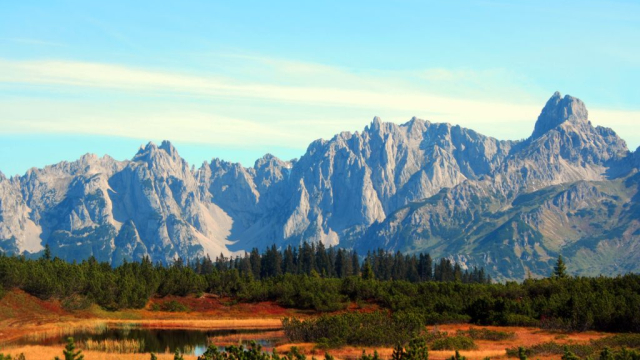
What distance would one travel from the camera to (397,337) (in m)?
76.9

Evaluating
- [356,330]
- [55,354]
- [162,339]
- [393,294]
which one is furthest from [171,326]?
[393,294]

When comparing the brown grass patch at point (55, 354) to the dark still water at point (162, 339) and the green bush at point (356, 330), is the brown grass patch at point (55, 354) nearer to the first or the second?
the dark still water at point (162, 339)

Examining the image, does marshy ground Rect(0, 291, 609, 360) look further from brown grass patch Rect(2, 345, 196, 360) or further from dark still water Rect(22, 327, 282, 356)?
dark still water Rect(22, 327, 282, 356)

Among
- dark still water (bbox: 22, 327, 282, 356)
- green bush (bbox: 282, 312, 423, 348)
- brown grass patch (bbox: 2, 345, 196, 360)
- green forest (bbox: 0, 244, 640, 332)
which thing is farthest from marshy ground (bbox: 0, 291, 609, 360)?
green forest (bbox: 0, 244, 640, 332)

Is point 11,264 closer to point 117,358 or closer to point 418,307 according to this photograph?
point 117,358

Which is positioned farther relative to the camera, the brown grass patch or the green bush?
the green bush

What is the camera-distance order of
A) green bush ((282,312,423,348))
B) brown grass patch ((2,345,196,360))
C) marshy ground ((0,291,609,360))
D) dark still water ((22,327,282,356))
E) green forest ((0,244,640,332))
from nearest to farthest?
brown grass patch ((2,345,196,360))
marshy ground ((0,291,609,360))
dark still water ((22,327,282,356))
green bush ((282,312,423,348))
green forest ((0,244,640,332))

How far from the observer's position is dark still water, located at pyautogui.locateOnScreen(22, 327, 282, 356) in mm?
72562

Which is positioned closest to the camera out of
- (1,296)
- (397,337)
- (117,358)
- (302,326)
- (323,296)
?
(117,358)

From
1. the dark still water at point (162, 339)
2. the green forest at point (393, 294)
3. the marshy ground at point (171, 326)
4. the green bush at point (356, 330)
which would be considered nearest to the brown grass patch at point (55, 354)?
the marshy ground at point (171, 326)

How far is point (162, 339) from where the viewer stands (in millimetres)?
84812

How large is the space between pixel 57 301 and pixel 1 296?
39.3ft

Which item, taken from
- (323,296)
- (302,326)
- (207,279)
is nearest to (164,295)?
(207,279)

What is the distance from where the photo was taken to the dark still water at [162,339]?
72562mm
